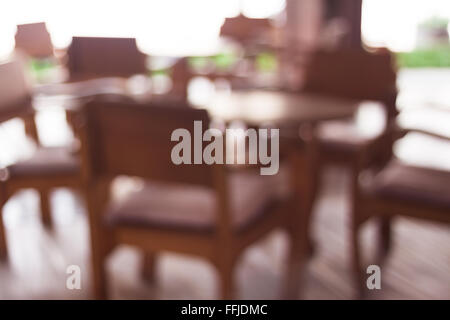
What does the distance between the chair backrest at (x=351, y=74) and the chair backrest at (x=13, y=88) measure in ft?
5.19

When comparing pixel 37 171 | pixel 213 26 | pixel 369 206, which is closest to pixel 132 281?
pixel 37 171

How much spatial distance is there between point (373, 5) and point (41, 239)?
15.4 feet

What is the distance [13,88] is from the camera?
8.41ft

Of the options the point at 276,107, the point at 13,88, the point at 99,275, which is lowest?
the point at 99,275

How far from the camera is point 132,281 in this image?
2.30 metres

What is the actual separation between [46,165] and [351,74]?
1.71 metres

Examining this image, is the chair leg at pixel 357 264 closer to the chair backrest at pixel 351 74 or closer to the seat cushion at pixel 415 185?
the seat cushion at pixel 415 185

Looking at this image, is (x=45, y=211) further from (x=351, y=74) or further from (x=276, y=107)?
(x=351, y=74)

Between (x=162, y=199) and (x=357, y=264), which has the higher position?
(x=162, y=199)

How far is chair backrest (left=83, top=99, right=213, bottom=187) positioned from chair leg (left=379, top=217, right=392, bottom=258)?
4.14 ft

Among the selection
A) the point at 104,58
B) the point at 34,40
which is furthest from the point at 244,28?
the point at 104,58

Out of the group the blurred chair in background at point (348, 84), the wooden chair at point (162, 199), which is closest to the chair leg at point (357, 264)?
the wooden chair at point (162, 199)
